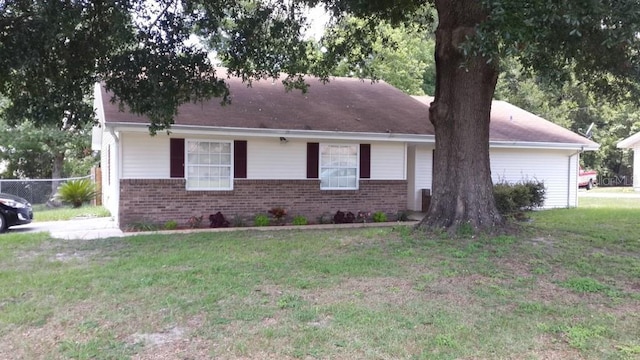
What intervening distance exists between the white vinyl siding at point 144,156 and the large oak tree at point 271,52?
275 cm

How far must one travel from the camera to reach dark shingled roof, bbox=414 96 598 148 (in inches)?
654

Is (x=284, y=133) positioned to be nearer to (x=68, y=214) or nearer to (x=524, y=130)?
(x=68, y=214)

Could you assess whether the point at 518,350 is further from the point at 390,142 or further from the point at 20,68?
the point at 390,142

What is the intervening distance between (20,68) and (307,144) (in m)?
7.42

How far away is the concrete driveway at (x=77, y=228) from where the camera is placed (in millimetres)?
10998

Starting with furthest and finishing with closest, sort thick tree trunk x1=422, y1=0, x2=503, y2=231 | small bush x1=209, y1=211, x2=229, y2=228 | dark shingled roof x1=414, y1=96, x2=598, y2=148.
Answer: dark shingled roof x1=414, y1=96, x2=598, y2=148 → small bush x1=209, y1=211, x2=229, y2=228 → thick tree trunk x1=422, y1=0, x2=503, y2=231

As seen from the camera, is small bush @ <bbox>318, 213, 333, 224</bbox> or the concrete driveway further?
small bush @ <bbox>318, 213, 333, 224</bbox>

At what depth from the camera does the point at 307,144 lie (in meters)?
13.8

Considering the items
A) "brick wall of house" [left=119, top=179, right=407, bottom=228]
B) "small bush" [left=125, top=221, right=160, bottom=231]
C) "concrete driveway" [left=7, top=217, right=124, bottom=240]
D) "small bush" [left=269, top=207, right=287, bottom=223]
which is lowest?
"concrete driveway" [left=7, top=217, right=124, bottom=240]

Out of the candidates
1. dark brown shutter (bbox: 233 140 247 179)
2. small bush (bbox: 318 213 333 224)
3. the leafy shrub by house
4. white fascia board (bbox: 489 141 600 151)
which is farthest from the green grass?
white fascia board (bbox: 489 141 600 151)

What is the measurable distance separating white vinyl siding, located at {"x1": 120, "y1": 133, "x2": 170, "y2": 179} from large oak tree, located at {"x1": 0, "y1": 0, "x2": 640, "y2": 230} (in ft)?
9.02

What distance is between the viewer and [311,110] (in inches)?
578

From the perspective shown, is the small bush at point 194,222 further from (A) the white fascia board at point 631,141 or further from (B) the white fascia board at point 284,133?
(A) the white fascia board at point 631,141

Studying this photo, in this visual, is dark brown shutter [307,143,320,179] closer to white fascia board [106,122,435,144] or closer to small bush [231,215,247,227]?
white fascia board [106,122,435,144]
